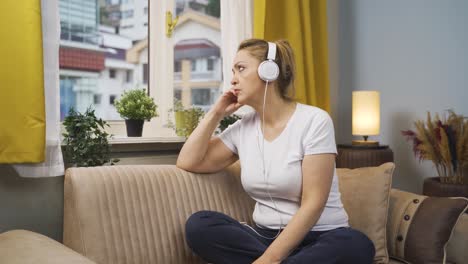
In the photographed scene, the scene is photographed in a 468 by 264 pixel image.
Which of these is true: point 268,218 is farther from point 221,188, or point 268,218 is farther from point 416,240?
point 416,240

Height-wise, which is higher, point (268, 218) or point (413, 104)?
point (413, 104)

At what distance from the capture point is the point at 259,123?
1853 mm

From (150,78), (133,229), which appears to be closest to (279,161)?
(133,229)

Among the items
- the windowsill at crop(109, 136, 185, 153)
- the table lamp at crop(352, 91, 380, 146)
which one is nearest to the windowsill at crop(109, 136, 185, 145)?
the windowsill at crop(109, 136, 185, 153)

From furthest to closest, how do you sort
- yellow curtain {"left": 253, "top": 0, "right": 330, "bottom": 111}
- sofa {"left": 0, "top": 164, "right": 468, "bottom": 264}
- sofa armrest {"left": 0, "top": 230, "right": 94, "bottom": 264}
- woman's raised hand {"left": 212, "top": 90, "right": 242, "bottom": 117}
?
yellow curtain {"left": 253, "top": 0, "right": 330, "bottom": 111}, woman's raised hand {"left": 212, "top": 90, "right": 242, "bottom": 117}, sofa {"left": 0, "top": 164, "right": 468, "bottom": 264}, sofa armrest {"left": 0, "top": 230, "right": 94, "bottom": 264}

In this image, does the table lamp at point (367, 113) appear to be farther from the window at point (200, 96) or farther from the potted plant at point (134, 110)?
the potted plant at point (134, 110)

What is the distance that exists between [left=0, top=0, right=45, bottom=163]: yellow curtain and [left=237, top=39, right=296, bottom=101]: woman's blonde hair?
2.28 ft

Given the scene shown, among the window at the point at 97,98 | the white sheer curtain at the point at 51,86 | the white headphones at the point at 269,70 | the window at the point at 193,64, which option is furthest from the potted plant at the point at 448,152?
the white sheer curtain at the point at 51,86

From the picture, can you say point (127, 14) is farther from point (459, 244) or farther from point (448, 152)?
point (459, 244)

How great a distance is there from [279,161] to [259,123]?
0.22 metres

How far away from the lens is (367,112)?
2.71 meters

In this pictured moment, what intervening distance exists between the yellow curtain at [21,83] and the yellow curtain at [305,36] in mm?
1186

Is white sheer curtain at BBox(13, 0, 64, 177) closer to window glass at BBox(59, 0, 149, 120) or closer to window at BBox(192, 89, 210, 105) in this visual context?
window glass at BBox(59, 0, 149, 120)

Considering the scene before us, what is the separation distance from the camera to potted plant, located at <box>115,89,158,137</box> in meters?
2.18
